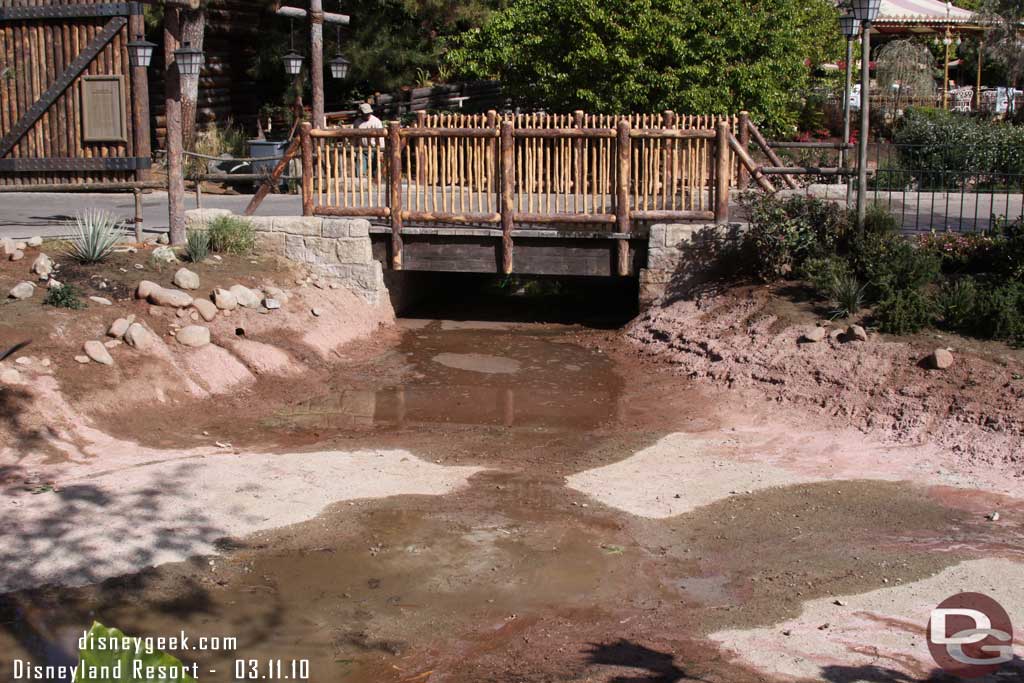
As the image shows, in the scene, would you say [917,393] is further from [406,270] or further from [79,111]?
[79,111]

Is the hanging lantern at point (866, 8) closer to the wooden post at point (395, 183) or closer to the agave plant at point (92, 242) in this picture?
the wooden post at point (395, 183)

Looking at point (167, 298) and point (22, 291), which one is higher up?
point (22, 291)

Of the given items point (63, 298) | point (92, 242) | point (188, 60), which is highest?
point (188, 60)

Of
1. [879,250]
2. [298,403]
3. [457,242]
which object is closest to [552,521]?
[298,403]

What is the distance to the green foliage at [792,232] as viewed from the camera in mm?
13547

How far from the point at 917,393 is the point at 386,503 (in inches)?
207

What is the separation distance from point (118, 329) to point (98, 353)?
0.57 meters

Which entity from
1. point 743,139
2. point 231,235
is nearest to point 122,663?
point 231,235

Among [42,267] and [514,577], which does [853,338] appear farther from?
[42,267]

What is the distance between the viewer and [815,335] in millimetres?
12469

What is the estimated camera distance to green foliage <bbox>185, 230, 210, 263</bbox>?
1431 centimetres

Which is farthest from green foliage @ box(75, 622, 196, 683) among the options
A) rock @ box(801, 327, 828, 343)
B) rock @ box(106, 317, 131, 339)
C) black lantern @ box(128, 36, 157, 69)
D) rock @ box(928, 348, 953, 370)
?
black lantern @ box(128, 36, 157, 69)

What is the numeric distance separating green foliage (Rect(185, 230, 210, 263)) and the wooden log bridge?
1558 millimetres

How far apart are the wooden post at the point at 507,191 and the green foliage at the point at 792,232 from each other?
2.98 m
